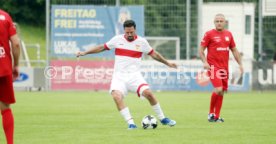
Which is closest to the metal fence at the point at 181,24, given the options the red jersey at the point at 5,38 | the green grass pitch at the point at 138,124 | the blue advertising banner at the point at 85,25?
the blue advertising banner at the point at 85,25

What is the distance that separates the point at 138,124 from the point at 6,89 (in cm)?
603

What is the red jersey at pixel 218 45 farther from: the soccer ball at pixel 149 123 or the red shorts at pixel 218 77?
the soccer ball at pixel 149 123

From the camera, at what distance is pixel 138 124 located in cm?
1739

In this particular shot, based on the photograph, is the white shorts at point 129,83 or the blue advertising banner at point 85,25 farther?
the blue advertising banner at point 85,25

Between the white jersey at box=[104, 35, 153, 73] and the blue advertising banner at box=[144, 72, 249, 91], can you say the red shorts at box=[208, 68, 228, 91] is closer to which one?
the white jersey at box=[104, 35, 153, 73]

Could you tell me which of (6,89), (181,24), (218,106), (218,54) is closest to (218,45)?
(218,54)

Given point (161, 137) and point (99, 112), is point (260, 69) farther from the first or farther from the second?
point (161, 137)

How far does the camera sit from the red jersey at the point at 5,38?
11477 mm

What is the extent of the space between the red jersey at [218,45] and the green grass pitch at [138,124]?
4.20ft

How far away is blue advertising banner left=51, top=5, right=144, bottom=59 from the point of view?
1502 inches

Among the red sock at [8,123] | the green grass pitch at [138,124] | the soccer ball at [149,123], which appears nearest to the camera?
the red sock at [8,123]

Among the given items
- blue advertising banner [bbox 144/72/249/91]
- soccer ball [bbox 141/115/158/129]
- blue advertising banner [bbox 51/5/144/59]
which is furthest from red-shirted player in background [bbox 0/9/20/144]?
blue advertising banner [bbox 51/5/144/59]

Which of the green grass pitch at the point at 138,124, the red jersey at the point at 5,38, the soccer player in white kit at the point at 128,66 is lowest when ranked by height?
the green grass pitch at the point at 138,124

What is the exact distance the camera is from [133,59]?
1619cm
